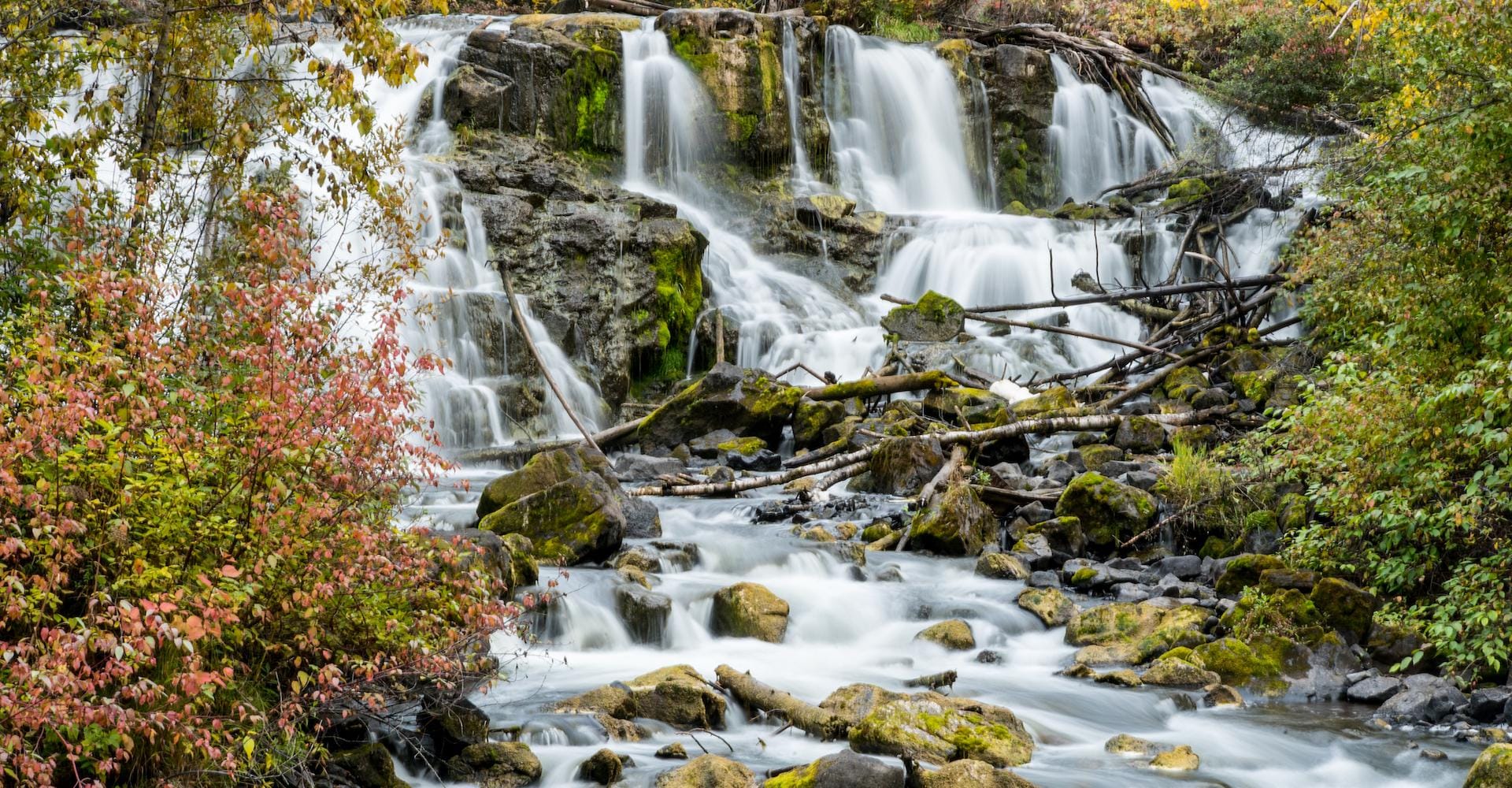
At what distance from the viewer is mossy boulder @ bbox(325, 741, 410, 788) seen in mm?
5285

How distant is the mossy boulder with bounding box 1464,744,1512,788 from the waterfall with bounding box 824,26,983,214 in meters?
23.0

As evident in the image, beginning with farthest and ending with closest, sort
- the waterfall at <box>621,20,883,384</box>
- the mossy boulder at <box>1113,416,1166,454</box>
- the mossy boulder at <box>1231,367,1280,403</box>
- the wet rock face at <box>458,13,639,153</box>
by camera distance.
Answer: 1. the wet rock face at <box>458,13,639,153</box>
2. the waterfall at <box>621,20,883,384</box>
3. the mossy boulder at <box>1231,367,1280,403</box>
4. the mossy boulder at <box>1113,416,1166,454</box>

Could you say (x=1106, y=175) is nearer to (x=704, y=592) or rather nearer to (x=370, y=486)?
(x=704, y=592)

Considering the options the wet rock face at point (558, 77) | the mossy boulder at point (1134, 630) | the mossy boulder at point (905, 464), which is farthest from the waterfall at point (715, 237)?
the mossy boulder at point (1134, 630)

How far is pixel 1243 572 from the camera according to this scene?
30.4ft

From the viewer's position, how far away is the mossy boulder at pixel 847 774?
5.33m

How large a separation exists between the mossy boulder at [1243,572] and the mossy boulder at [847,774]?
489 cm

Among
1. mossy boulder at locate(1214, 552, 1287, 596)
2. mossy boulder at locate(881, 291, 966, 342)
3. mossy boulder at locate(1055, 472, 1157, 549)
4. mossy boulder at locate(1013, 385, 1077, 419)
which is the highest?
mossy boulder at locate(881, 291, 966, 342)

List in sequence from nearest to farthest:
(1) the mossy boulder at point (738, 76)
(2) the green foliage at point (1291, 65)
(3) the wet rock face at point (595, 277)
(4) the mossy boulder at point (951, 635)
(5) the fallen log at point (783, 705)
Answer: (5) the fallen log at point (783, 705) → (4) the mossy boulder at point (951, 635) → (3) the wet rock face at point (595, 277) → (2) the green foliage at point (1291, 65) → (1) the mossy boulder at point (738, 76)

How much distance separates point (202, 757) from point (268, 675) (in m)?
0.57

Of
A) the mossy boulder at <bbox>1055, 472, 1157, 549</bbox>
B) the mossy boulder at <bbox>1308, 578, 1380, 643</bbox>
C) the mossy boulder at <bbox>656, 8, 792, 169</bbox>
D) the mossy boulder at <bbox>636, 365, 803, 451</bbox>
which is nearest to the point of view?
the mossy boulder at <bbox>1308, 578, 1380, 643</bbox>

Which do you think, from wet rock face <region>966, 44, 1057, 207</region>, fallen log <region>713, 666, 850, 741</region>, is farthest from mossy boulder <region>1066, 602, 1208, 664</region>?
wet rock face <region>966, 44, 1057, 207</region>

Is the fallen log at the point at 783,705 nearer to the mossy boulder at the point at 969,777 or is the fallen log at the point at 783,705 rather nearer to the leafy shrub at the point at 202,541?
the mossy boulder at the point at 969,777

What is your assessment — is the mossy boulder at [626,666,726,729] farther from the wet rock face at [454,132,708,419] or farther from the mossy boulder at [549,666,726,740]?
the wet rock face at [454,132,708,419]
